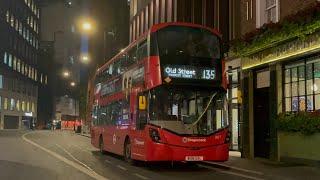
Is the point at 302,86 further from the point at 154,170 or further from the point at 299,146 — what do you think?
the point at 154,170

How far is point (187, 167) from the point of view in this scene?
67.4 feet

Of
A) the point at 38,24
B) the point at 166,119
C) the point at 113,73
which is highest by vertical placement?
the point at 38,24

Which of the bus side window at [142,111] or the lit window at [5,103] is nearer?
the bus side window at [142,111]

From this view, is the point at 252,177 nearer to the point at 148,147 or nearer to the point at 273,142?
the point at 148,147

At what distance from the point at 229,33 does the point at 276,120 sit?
8.52m

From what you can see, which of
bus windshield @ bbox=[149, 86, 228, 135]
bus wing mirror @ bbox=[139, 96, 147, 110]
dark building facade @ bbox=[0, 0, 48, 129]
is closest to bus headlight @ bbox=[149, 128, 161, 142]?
bus windshield @ bbox=[149, 86, 228, 135]

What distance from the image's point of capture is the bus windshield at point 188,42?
18250mm

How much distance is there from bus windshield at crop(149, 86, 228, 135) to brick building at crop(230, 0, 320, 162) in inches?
156

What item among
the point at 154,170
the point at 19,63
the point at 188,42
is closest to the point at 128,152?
the point at 154,170

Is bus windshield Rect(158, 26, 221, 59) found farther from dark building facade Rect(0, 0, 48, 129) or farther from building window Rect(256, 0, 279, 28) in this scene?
dark building facade Rect(0, 0, 48, 129)

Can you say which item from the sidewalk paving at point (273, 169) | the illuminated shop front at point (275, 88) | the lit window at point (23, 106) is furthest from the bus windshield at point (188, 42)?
the lit window at point (23, 106)

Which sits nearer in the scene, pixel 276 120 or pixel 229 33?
pixel 276 120

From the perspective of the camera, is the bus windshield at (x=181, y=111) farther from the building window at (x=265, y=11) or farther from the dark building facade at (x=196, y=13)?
the dark building facade at (x=196, y=13)

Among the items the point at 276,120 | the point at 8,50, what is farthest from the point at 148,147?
the point at 8,50
